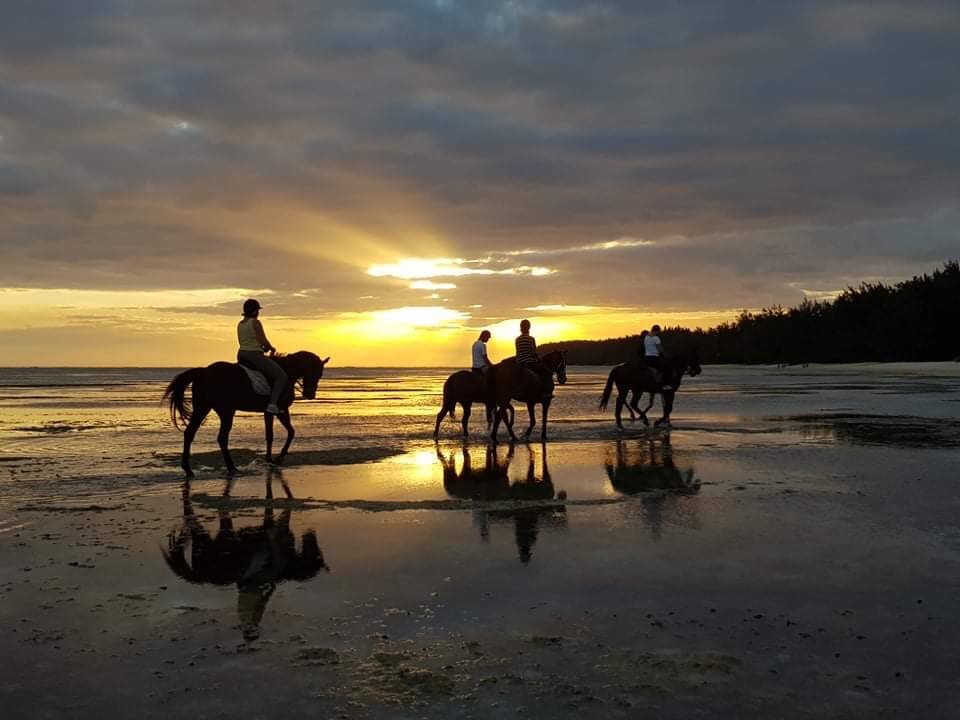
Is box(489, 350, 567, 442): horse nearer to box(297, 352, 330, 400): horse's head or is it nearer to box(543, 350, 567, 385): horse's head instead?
box(543, 350, 567, 385): horse's head

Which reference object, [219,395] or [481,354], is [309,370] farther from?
[481,354]

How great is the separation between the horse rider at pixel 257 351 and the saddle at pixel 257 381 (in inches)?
2.2

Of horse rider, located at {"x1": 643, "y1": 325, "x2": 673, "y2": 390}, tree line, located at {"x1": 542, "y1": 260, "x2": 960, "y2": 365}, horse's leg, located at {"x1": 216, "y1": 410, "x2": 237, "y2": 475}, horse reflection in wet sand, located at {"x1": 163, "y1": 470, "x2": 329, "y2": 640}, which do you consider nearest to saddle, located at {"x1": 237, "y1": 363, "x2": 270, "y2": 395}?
horse's leg, located at {"x1": 216, "y1": 410, "x2": 237, "y2": 475}

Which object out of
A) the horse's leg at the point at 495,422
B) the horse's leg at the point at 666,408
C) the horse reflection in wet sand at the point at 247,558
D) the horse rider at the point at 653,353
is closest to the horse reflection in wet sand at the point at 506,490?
the horse's leg at the point at 495,422

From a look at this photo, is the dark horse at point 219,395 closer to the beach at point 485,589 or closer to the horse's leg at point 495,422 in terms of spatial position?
the beach at point 485,589

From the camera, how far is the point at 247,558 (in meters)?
6.98

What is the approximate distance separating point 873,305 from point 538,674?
89.7m

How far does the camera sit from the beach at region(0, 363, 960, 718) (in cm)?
412

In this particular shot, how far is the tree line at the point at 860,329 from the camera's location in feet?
236

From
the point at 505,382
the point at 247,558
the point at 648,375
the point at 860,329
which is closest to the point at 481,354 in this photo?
the point at 505,382

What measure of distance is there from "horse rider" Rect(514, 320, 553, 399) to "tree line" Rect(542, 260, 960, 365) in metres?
45.1

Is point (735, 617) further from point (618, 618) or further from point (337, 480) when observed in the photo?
point (337, 480)

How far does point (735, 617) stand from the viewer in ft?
17.3

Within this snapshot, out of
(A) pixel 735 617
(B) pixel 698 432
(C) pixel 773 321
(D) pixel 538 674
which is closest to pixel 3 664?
(D) pixel 538 674
